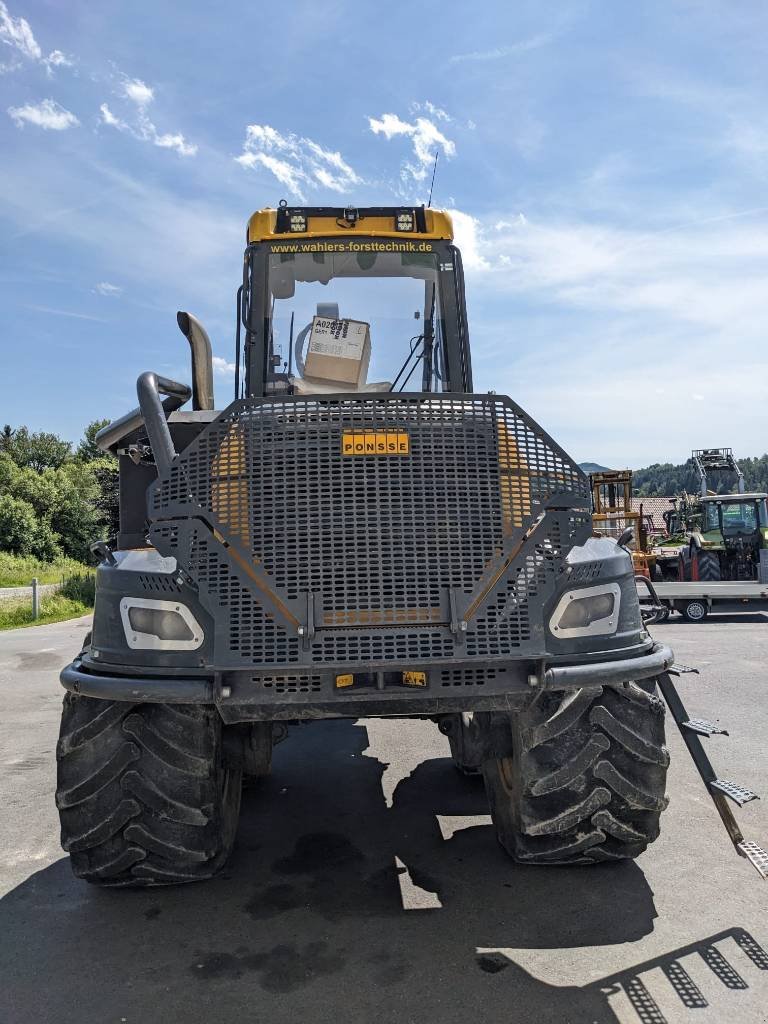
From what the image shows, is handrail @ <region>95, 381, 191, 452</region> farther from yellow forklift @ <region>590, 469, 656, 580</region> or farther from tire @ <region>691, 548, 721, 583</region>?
tire @ <region>691, 548, 721, 583</region>

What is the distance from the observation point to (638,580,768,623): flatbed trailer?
15852 mm

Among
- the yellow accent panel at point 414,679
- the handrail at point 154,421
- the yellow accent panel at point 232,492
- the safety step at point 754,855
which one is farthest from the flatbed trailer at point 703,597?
the yellow accent panel at point 232,492

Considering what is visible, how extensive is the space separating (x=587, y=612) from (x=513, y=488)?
0.58m

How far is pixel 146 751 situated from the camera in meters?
3.23

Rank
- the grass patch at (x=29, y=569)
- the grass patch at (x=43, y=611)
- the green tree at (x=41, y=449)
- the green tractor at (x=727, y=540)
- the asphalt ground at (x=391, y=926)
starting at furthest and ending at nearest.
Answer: the green tree at (x=41, y=449) → the grass patch at (x=29, y=569) → the grass patch at (x=43, y=611) → the green tractor at (x=727, y=540) → the asphalt ground at (x=391, y=926)

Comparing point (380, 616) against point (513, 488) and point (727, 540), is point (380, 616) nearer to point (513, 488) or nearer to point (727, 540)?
point (513, 488)

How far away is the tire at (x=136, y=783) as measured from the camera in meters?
3.22

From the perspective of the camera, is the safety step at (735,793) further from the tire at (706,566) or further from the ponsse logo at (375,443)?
the tire at (706,566)

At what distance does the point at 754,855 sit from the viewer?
3117 millimetres

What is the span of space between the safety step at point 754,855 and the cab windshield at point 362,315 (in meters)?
2.98

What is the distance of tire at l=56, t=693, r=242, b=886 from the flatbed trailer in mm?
13947

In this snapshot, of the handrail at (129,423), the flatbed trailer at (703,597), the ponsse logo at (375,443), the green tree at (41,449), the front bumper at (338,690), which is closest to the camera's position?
the front bumper at (338,690)

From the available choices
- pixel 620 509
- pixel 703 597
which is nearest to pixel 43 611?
pixel 620 509

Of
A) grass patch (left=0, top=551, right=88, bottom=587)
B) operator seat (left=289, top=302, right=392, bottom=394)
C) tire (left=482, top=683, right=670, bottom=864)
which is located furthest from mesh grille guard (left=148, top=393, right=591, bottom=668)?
grass patch (left=0, top=551, right=88, bottom=587)
